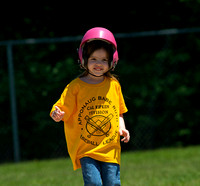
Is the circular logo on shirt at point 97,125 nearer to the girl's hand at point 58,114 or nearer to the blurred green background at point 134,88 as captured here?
the girl's hand at point 58,114

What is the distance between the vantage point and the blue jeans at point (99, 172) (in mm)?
3230

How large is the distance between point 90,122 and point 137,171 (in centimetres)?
291

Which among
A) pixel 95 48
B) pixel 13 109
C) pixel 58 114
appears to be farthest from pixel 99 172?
pixel 13 109

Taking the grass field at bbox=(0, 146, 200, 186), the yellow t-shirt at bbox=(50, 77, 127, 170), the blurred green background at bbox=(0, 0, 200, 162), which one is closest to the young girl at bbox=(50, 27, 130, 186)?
the yellow t-shirt at bbox=(50, 77, 127, 170)

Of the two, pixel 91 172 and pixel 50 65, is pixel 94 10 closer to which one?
pixel 50 65

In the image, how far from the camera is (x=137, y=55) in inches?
333

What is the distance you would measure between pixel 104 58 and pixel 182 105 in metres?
5.07

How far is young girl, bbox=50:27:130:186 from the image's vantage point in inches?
131

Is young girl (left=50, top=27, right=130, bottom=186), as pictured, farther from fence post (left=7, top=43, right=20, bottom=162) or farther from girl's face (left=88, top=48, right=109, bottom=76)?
fence post (left=7, top=43, right=20, bottom=162)

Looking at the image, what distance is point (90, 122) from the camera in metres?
3.37

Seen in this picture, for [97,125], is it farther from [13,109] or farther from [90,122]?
[13,109]

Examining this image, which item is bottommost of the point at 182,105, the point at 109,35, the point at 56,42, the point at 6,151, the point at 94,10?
the point at 6,151

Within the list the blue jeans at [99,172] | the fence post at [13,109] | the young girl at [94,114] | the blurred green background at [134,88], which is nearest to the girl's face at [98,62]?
the young girl at [94,114]

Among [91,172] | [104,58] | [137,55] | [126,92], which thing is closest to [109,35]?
[104,58]
